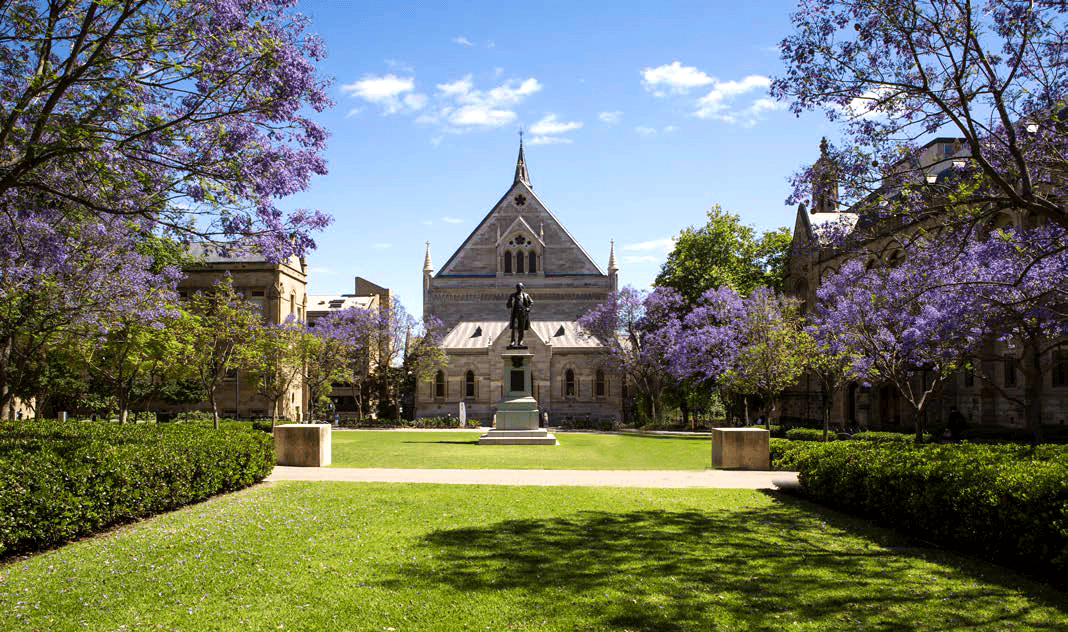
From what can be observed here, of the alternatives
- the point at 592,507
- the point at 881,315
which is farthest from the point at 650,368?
the point at 592,507

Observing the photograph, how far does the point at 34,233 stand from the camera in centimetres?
1509

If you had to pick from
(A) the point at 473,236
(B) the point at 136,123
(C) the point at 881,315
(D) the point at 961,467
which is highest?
(A) the point at 473,236

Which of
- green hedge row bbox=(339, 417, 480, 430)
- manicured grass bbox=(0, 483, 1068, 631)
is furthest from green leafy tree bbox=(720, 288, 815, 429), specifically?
manicured grass bbox=(0, 483, 1068, 631)

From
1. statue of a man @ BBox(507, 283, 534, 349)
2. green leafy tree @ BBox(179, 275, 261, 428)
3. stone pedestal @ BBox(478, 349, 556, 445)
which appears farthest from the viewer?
statue of a man @ BBox(507, 283, 534, 349)

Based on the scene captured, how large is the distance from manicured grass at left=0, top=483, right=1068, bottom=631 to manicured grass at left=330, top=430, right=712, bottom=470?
8.79 metres

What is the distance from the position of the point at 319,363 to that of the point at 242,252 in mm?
32623

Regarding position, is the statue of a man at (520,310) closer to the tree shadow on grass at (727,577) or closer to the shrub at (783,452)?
the shrub at (783,452)

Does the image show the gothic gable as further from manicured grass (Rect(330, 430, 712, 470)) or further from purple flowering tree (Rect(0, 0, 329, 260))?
purple flowering tree (Rect(0, 0, 329, 260))

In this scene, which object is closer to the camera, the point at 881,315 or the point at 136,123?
the point at 136,123

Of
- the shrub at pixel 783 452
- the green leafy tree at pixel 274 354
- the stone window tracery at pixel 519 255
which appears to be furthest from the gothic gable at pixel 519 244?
the shrub at pixel 783 452

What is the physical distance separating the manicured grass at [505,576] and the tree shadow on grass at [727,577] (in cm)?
3

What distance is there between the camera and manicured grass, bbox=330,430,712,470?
69.3ft

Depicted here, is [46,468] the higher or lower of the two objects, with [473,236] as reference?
lower

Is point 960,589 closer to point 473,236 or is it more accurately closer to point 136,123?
point 136,123
